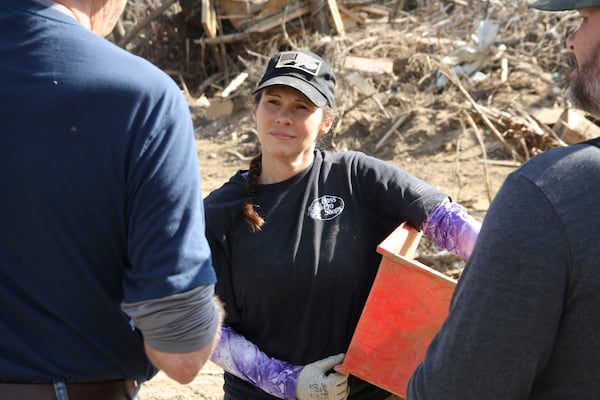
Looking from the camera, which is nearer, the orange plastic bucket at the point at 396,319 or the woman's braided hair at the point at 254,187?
the orange plastic bucket at the point at 396,319

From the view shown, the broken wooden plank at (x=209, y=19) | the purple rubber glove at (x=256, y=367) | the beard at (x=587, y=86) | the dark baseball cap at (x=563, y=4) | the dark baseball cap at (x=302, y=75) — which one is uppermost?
the dark baseball cap at (x=563, y=4)

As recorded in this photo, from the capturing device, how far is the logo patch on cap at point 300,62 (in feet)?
8.84

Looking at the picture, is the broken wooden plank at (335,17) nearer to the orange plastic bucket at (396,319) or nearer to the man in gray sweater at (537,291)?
the orange plastic bucket at (396,319)

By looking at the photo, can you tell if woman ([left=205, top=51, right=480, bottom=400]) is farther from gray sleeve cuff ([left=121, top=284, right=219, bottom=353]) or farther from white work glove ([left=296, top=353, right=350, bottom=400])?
gray sleeve cuff ([left=121, top=284, right=219, bottom=353])

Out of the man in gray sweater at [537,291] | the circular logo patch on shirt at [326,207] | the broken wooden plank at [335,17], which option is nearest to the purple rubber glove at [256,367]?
the circular logo patch on shirt at [326,207]

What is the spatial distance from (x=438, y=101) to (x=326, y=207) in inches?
269

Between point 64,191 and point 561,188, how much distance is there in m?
1.03

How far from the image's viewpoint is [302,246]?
2.54 metres

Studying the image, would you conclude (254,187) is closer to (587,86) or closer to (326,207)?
(326,207)

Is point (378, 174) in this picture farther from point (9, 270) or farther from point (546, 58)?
point (546, 58)

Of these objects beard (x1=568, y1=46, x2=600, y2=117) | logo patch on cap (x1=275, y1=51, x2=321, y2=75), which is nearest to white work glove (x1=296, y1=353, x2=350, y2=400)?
logo patch on cap (x1=275, y1=51, x2=321, y2=75)

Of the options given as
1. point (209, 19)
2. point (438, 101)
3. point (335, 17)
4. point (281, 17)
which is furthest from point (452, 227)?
point (209, 19)

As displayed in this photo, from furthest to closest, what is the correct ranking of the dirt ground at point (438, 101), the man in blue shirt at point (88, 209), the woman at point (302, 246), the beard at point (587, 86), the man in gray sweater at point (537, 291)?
the dirt ground at point (438, 101) → the woman at point (302, 246) → the man in blue shirt at point (88, 209) → the beard at point (587, 86) → the man in gray sweater at point (537, 291)

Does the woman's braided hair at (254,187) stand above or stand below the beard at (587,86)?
below
